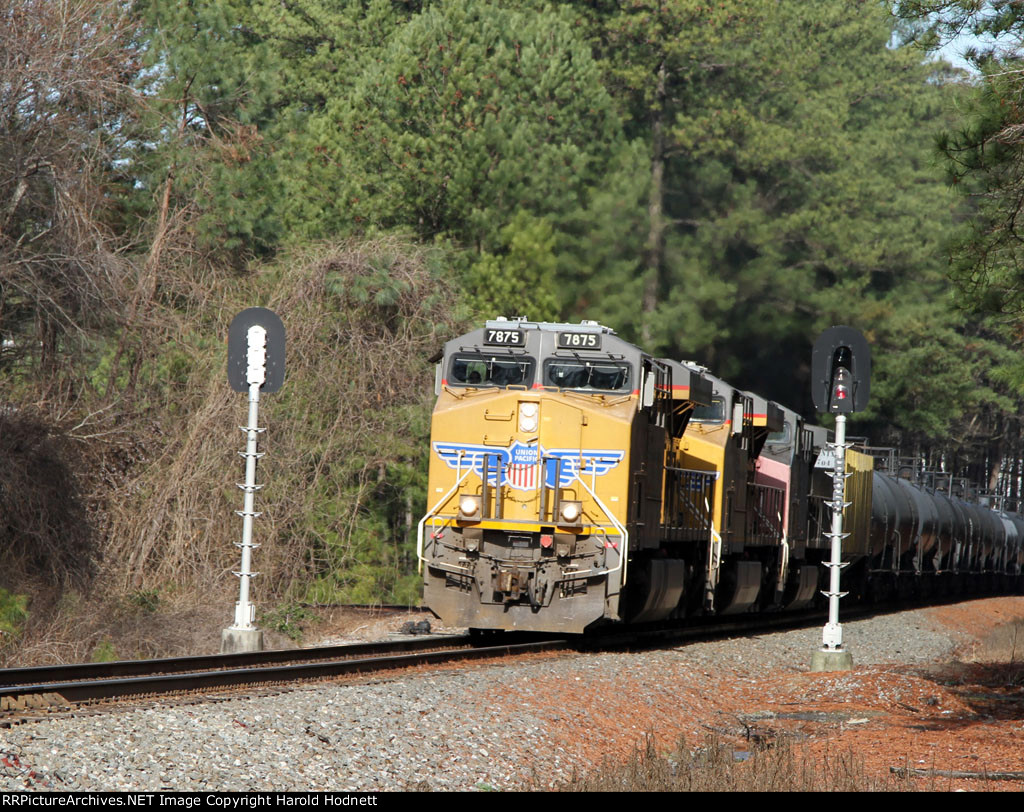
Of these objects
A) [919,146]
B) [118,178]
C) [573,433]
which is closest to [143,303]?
[118,178]

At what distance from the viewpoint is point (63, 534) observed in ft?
67.5

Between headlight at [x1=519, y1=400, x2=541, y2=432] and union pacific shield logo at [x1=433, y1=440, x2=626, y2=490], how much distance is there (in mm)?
183

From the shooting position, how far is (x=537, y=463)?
1453 cm

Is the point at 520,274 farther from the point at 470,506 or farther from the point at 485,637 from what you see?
the point at 470,506

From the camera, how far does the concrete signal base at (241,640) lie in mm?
13797

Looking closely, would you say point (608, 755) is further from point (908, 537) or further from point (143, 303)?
point (908, 537)

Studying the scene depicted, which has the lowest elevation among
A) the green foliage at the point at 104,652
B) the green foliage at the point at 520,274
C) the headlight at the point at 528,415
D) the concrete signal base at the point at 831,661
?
the green foliage at the point at 104,652

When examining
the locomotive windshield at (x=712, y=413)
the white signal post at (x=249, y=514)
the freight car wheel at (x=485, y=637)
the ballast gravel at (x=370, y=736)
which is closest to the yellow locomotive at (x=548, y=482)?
the ballast gravel at (x=370, y=736)

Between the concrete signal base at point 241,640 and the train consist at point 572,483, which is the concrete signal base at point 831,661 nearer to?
the train consist at point 572,483

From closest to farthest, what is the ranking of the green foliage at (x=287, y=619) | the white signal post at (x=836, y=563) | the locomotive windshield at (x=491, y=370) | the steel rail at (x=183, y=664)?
the steel rail at (x=183, y=664) < the locomotive windshield at (x=491, y=370) < the white signal post at (x=836, y=563) < the green foliage at (x=287, y=619)

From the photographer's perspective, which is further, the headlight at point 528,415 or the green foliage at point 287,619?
the green foliage at point 287,619

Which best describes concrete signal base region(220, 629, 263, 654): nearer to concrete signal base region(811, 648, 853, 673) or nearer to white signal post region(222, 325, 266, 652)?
white signal post region(222, 325, 266, 652)

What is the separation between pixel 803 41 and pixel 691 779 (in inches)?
1708

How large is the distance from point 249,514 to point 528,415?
3155 millimetres
